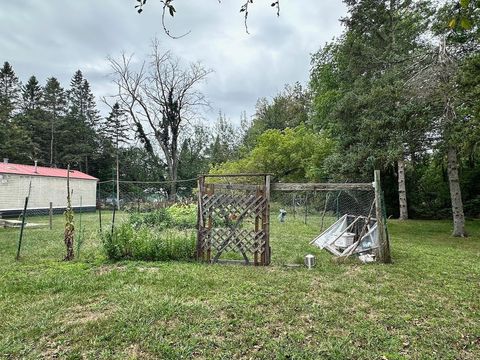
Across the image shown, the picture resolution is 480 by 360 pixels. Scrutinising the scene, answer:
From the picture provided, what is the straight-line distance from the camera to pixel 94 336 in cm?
257

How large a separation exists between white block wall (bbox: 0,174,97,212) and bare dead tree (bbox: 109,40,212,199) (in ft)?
19.6

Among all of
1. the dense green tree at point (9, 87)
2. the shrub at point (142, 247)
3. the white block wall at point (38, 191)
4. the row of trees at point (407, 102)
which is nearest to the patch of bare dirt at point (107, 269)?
the shrub at point (142, 247)

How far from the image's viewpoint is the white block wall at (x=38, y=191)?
14344 millimetres

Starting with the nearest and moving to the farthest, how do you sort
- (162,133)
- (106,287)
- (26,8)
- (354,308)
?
(26,8) < (354,308) < (106,287) < (162,133)

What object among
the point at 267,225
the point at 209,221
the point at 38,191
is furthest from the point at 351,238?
the point at 38,191

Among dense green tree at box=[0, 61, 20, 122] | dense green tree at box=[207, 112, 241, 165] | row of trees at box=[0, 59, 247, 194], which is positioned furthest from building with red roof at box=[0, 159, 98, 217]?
dense green tree at box=[207, 112, 241, 165]

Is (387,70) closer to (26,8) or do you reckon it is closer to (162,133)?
(26,8)

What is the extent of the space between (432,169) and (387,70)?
928cm

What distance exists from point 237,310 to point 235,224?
210cm

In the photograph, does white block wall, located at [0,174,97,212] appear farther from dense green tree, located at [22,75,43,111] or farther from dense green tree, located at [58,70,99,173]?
dense green tree, located at [22,75,43,111]

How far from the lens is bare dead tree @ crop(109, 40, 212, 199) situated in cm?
2211

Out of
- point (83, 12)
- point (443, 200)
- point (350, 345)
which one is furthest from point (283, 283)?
point (443, 200)

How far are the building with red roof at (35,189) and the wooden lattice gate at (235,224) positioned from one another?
32.1 feet

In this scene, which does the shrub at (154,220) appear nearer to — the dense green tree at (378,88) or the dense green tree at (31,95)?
the dense green tree at (378,88)
